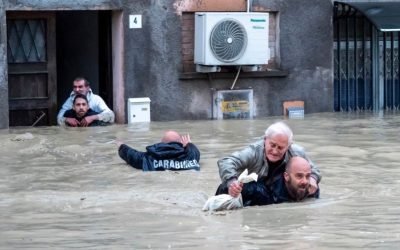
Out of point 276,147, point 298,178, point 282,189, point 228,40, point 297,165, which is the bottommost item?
point 282,189

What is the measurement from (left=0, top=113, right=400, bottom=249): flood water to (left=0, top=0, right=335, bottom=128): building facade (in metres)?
1.10

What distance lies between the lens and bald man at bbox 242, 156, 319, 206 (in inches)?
396

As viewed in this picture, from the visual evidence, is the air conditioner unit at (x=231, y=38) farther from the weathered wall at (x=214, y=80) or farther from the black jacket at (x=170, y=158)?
the black jacket at (x=170, y=158)

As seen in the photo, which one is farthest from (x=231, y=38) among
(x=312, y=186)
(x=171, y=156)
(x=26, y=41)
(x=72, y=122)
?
(x=312, y=186)

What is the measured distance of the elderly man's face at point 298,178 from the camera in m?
9.96

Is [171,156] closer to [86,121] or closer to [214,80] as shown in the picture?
[86,121]

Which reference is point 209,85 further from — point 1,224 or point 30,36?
point 1,224

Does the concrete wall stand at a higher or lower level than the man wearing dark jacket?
higher

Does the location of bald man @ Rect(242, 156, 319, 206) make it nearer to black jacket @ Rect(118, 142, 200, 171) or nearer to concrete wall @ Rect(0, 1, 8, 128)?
black jacket @ Rect(118, 142, 200, 171)

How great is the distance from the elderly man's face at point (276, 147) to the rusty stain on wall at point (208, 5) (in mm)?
8214

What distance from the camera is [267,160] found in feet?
33.3

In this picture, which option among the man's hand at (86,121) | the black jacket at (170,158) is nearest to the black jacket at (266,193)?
the black jacket at (170,158)

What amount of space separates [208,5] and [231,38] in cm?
65

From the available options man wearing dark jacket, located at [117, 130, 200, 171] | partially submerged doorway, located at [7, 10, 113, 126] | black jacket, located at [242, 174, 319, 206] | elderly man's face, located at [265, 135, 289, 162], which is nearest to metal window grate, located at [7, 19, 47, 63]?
partially submerged doorway, located at [7, 10, 113, 126]
